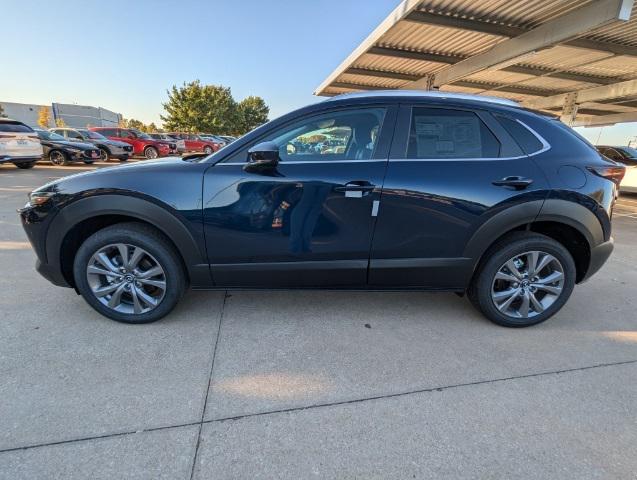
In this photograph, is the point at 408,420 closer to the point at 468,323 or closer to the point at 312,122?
the point at 468,323

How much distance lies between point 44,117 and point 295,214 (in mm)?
76551

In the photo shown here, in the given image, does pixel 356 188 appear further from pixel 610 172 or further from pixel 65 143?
pixel 65 143

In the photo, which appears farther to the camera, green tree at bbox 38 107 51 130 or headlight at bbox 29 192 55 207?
green tree at bbox 38 107 51 130

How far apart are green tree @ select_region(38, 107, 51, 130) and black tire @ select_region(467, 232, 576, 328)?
→ 76408 millimetres

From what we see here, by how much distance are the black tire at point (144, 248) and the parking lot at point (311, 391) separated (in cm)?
11

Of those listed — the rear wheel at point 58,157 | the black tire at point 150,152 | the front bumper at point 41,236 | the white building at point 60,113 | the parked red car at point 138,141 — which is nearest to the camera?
the front bumper at point 41,236

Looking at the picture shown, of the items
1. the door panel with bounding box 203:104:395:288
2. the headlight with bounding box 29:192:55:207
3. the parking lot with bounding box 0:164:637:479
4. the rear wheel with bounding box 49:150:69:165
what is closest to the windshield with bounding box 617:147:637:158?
the parking lot with bounding box 0:164:637:479

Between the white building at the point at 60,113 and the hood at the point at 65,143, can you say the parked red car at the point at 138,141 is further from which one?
the white building at the point at 60,113

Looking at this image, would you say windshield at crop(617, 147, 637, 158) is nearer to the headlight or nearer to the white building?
the headlight

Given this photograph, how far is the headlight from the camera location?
2590mm

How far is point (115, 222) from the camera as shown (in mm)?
2705

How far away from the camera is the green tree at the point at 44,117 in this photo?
60.2m

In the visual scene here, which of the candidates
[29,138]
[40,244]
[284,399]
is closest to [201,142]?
[29,138]

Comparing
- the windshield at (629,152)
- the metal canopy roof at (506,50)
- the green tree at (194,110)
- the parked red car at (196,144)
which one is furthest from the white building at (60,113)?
the windshield at (629,152)
